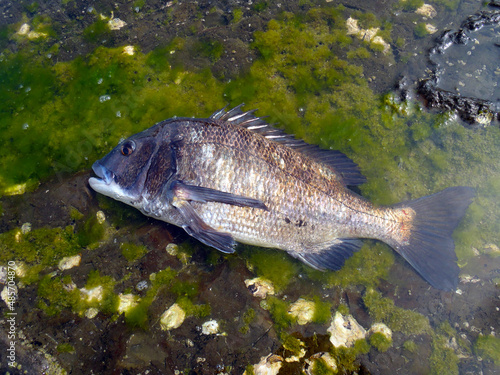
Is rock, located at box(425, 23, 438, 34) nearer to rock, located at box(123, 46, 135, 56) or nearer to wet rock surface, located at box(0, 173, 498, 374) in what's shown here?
wet rock surface, located at box(0, 173, 498, 374)

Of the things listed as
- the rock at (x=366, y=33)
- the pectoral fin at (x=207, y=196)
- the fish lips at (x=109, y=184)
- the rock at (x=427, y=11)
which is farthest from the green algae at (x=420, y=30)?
the fish lips at (x=109, y=184)

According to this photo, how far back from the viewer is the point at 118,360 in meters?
2.93

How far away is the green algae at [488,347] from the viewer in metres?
3.13

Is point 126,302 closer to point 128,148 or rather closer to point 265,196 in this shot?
point 128,148

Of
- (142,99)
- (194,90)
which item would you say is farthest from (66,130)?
(194,90)

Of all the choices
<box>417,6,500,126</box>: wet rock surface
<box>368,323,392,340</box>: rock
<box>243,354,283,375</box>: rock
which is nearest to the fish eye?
<box>243,354,283,375</box>: rock

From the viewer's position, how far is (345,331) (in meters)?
3.18

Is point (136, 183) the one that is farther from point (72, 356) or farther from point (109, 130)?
point (72, 356)

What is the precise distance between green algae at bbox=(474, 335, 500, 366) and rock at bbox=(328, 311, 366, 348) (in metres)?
1.20

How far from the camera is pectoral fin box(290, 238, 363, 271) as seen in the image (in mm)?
3390

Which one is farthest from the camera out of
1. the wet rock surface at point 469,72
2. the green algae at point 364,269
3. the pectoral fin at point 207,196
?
the wet rock surface at point 469,72

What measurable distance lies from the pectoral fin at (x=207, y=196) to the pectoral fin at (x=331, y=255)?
820 millimetres

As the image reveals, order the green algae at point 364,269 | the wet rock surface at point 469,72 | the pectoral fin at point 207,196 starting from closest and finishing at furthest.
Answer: the pectoral fin at point 207,196
the green algae at point 364,269
the wet rock surface at point 469,72

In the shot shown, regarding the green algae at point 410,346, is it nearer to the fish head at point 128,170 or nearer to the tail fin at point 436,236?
the tail fin at point 436,236
